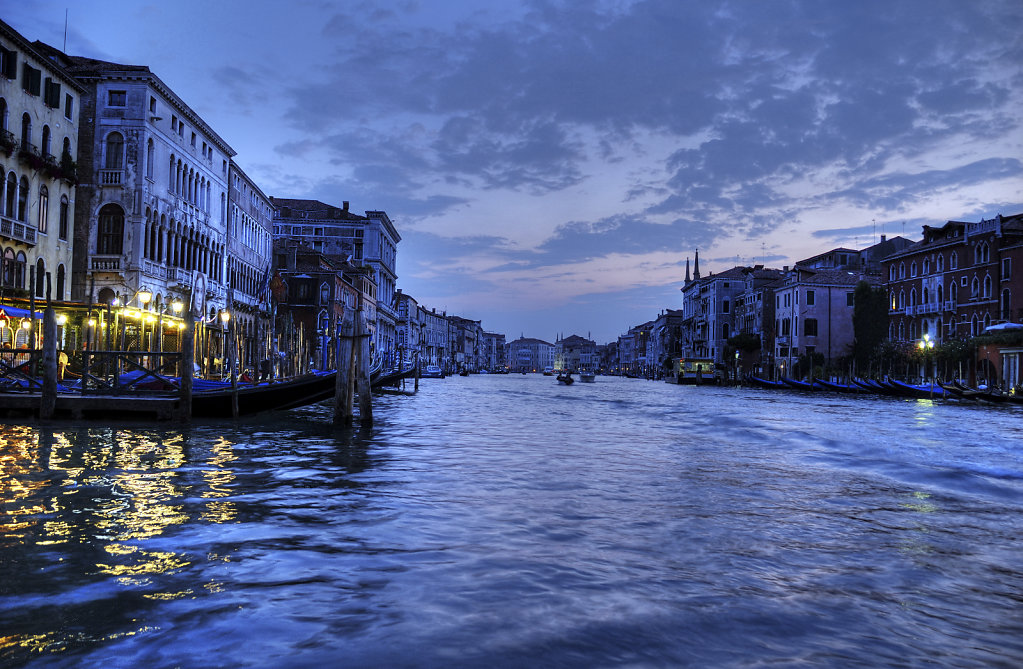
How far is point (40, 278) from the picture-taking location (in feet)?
69.3

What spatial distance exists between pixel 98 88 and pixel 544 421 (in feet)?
62.2

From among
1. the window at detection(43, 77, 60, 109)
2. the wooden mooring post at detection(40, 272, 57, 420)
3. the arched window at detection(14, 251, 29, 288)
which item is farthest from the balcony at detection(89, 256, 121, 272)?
the wooden mooring post at detection(40, 272, 57, 420)

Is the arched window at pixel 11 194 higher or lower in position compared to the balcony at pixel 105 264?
higher

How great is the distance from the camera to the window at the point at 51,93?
2158cm

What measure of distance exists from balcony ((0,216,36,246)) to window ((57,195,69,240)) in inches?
95.6

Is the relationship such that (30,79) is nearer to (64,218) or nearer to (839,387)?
(64,218)

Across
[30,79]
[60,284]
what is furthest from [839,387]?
[30,79]

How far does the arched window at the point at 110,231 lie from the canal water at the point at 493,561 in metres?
16.5

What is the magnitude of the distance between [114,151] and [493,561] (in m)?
25.3

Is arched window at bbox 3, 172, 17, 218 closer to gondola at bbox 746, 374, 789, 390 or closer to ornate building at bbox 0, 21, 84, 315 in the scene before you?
ornate building at bbox 0, 21, 84, 315

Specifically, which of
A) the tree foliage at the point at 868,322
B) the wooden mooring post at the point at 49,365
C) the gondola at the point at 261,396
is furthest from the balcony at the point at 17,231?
the tree foliage at the point at 868,322

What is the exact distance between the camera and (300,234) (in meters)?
67.0

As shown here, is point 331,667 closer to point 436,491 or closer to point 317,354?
point 436,491

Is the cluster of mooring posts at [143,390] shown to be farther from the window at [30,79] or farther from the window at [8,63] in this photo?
the window at [30,79]
